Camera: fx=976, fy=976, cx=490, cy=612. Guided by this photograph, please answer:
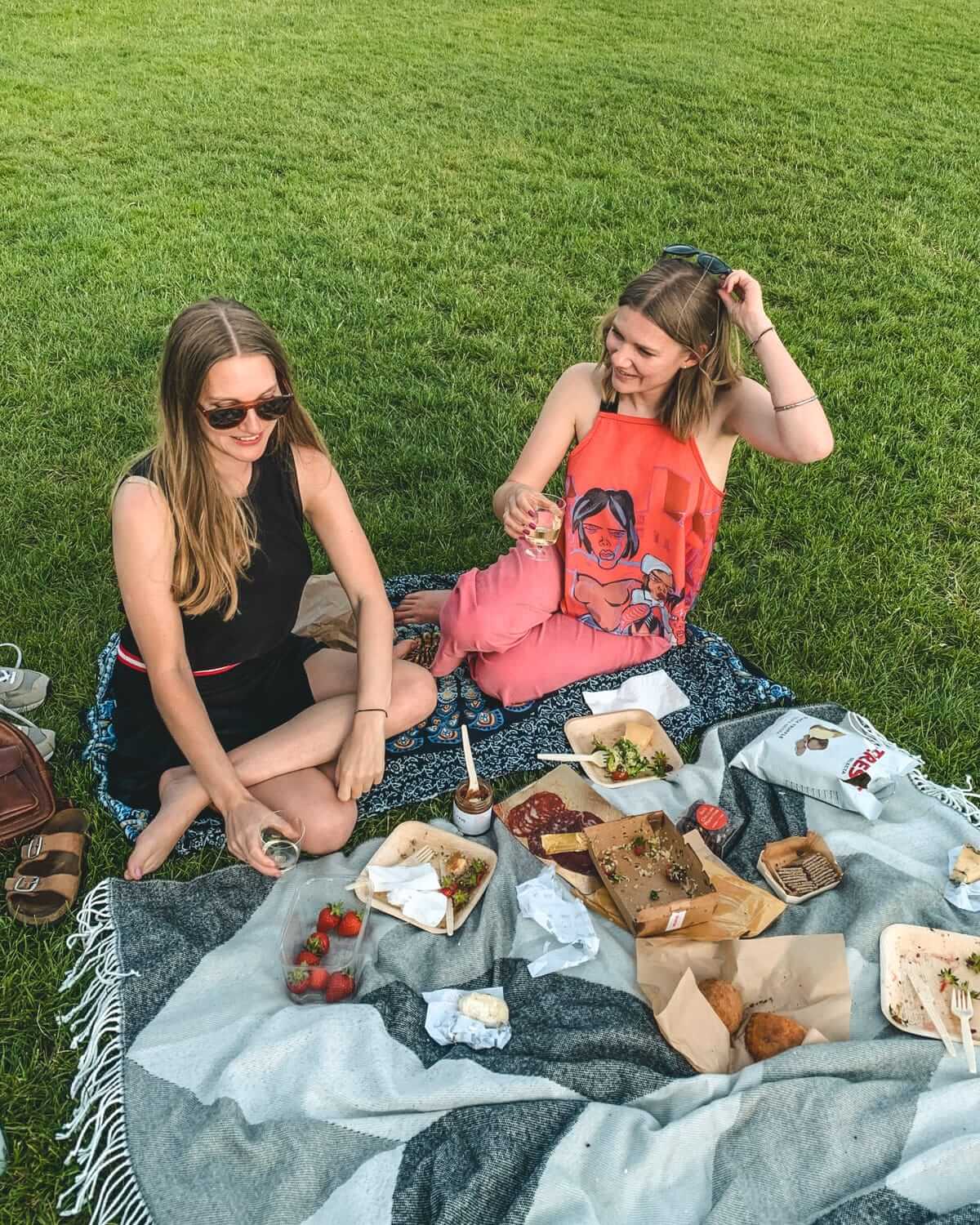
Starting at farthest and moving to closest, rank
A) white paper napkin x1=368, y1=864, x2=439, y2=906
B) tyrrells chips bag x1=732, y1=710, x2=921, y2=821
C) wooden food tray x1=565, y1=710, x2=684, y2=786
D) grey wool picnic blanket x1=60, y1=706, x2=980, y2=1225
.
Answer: wooden food tray x1=565, y1=710, x2=684, y2=786 → tyrrells chips bag x1=732, y1=710, x2=921, y2=821 → white paper napkin x1=368, y1=864, x2=439, y2=906 → grey wool picnic blanket x1=60, y1=706, x2=980, y2=1225

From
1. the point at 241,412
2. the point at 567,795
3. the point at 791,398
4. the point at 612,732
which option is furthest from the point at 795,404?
the point at 241,412

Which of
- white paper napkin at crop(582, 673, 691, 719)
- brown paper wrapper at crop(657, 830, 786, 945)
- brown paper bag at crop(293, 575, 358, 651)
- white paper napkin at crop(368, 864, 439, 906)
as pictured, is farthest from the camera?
brown paper bag at crop(293, 575, 358, 651)

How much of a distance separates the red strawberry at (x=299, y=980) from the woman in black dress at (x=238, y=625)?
352 mm

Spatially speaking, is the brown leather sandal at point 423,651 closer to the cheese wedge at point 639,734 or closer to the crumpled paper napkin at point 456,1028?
the cheese wedge at point 639,734

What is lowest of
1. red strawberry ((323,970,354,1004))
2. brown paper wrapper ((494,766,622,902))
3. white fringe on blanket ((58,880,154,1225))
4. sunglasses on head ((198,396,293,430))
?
white fringe on blanket ((58,880,154,1225))

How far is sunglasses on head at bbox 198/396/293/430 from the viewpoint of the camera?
2945mm

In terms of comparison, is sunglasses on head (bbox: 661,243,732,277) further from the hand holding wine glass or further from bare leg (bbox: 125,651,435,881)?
bare leg (bbox: 125,651,435,881)

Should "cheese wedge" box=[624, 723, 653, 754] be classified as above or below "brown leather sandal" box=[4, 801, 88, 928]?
above

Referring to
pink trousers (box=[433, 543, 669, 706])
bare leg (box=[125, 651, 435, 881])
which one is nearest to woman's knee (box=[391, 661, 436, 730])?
bare leg (box=[125, 651, 435, 881])

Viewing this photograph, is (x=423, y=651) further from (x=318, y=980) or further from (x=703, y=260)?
(x=703, y=260)

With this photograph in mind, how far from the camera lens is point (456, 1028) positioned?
2.76 meters

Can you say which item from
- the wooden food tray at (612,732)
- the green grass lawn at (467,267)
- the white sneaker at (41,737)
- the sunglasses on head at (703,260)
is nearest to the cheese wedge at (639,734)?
the wooden food tray at (612,732)

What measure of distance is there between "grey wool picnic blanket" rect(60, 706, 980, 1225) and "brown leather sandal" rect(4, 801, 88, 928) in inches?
4.8

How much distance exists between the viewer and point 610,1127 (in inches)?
96.5
